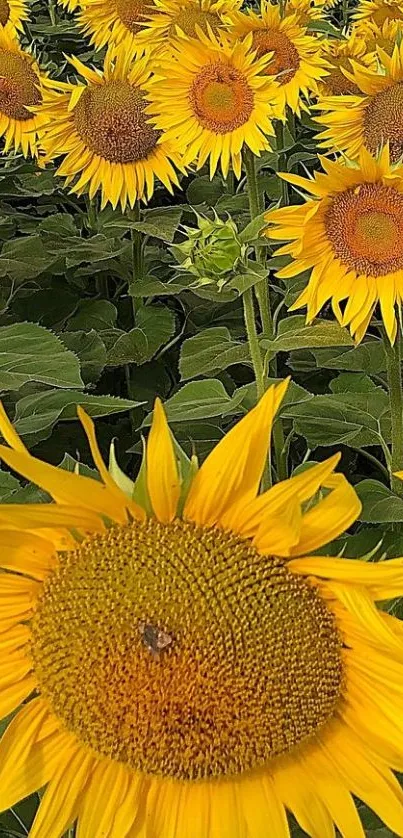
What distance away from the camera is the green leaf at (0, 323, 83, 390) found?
1.24m

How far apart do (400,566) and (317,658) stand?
108 millimetres

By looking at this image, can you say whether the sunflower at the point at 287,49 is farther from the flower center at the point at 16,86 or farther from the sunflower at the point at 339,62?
the flower center at the point at 16,86

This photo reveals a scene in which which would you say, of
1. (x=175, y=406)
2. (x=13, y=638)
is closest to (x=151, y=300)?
(x=175, y=406)

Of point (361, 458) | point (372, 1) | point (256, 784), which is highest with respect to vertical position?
point (372, 1)

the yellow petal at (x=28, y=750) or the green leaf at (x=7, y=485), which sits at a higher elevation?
the green leaf at (x=7, y=485)

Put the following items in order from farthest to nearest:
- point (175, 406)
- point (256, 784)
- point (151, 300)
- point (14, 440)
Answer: point (151, 300)
point (175, 406)
point (256, 784)
point (14, 440)

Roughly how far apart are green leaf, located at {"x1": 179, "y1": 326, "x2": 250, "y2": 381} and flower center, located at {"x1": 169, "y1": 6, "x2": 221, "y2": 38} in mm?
601

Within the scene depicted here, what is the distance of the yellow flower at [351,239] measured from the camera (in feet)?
4.06

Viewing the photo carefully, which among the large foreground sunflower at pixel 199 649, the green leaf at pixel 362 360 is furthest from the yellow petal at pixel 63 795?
the green leaf at pixel 362 360

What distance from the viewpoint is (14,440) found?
0.69 metres

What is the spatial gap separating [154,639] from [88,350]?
40.9 inches

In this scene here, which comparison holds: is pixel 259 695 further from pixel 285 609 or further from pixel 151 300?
pixel 151 300

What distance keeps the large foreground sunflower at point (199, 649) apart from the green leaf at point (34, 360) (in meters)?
0.48

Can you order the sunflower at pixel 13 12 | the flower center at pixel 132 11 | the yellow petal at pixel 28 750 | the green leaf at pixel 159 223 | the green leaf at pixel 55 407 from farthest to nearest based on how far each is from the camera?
the sunflower at pixel 13 12 < the flower center at pixel 132 11 < the green leaf at pixel 159 223 < the green leaf at pixel 55 407 < the yellow petal at pixel 28 750
